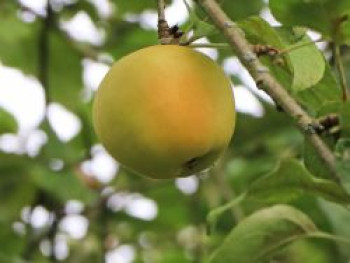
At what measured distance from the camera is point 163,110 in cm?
115

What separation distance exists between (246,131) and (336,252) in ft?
1.33

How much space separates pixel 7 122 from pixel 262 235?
1.51m

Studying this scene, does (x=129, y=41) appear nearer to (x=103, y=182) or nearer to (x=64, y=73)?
(x=64, y=73)

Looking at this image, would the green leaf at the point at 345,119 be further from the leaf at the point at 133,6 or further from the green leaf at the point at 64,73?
the green leaf at the point at 64,73

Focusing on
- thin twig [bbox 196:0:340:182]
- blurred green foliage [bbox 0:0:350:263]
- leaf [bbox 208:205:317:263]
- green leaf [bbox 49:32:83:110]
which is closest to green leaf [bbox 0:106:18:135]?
blurred green foliage [bbox 0:0:350:263]

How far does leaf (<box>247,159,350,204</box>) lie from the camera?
1276 millimetres

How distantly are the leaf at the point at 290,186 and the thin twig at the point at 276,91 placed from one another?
73mm

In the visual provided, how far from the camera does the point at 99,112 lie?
1.21 metres

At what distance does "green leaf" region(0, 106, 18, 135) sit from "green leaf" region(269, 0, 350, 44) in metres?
1.55

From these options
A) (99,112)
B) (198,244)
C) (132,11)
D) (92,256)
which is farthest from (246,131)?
(99,112)

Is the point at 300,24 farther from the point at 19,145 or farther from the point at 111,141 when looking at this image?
the point at 19,145

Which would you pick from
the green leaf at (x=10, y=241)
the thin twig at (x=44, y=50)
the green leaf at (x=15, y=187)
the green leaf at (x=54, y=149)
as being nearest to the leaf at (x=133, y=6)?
the thin twig at (x=44, y=50)

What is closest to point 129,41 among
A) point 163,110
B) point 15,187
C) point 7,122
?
point 7,122

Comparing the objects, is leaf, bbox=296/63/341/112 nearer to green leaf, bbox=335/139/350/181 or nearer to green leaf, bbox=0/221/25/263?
green leaf, bbox=335/139/350/181
